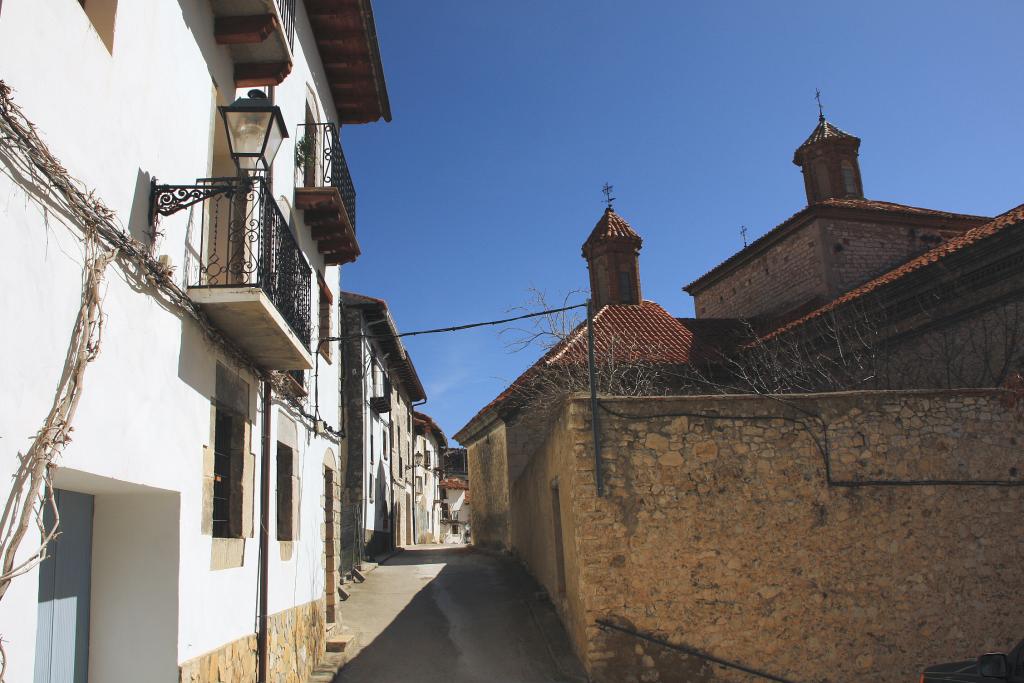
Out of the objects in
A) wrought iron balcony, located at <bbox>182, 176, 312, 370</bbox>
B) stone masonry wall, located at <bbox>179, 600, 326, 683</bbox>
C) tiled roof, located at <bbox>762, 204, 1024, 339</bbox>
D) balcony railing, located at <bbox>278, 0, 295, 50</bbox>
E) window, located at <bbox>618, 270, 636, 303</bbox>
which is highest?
window, located at <bbox>618, 270, 636, 303</bbox>

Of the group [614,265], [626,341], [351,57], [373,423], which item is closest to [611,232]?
[614,265]

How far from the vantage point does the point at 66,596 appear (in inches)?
Answer: 199

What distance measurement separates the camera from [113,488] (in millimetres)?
5211

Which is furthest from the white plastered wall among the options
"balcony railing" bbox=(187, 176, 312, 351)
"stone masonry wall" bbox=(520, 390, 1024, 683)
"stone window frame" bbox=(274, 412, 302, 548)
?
"stone masonry wall" bbox=(520, 390, 1024, 683)

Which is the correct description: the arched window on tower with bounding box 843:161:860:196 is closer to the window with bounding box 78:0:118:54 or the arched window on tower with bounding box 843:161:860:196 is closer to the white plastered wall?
the white plastered wall

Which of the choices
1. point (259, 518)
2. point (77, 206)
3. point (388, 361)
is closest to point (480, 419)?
point (388, 361)

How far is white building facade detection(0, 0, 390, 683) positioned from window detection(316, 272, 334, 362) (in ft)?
5.71

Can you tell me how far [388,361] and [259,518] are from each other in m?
15.1

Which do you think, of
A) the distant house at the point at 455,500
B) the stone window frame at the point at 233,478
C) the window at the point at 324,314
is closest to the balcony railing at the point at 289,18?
the window at the point at 324,314

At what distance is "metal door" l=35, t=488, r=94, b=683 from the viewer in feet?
15.7

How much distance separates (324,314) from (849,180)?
61.2ft

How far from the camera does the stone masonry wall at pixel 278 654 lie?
598 centimetres

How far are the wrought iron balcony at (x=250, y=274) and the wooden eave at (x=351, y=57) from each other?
4.65m

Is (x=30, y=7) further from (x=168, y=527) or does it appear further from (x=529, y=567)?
(x=529, y=567)
